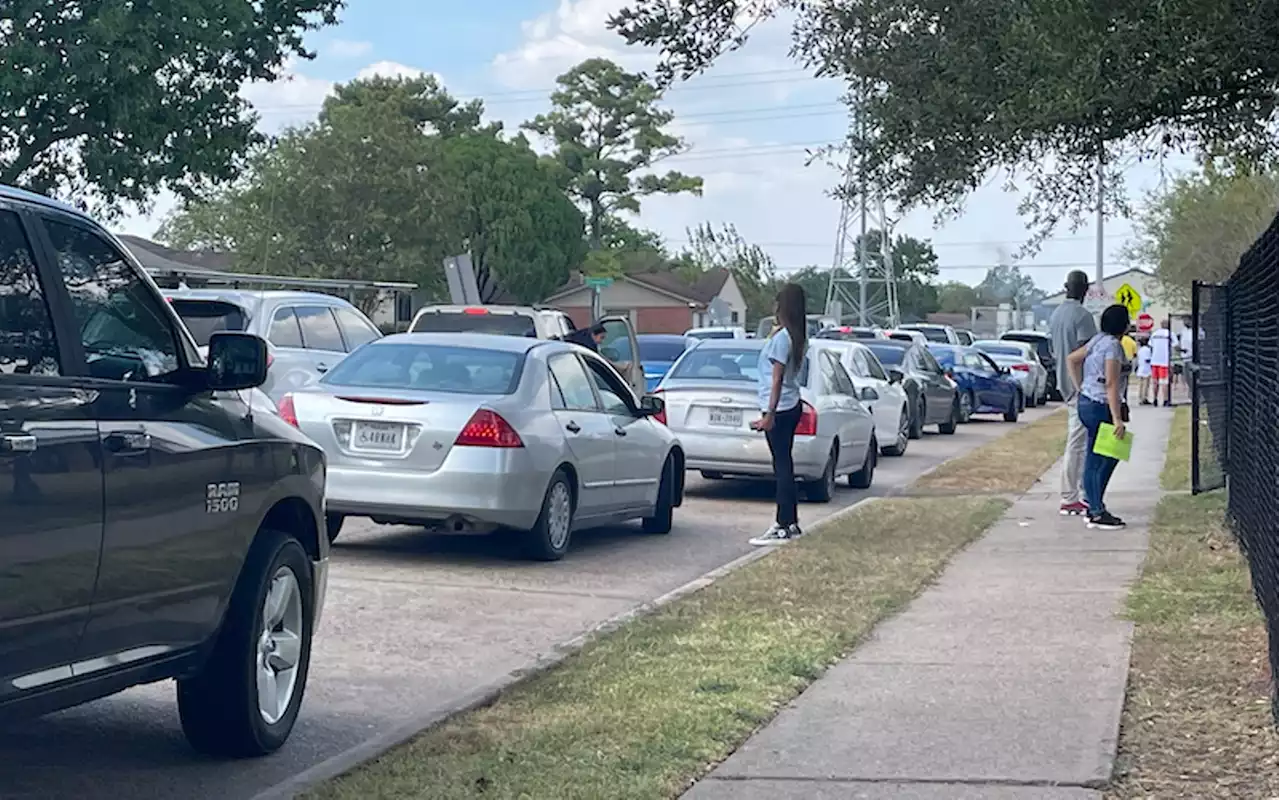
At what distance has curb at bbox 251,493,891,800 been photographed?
20.7ft

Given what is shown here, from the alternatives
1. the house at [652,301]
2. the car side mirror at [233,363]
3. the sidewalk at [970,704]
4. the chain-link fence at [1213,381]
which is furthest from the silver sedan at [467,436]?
the house at [652,301]

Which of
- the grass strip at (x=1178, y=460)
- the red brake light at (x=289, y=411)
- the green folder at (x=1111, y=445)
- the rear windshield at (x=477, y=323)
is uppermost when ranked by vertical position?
the rear windshield at (x=477, y=323)

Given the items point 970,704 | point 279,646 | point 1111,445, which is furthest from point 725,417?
point 279,646

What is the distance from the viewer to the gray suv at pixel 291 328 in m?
16.3

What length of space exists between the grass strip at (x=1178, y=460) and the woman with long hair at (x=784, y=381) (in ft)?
19.4

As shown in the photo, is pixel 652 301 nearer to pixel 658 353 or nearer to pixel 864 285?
pixel 864 285

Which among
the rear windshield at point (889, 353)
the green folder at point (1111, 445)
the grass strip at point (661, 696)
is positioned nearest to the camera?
the grass strip at point (661, 696)

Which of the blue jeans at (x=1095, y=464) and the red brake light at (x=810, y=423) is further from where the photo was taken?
the red brake light at (x=810, y=423)

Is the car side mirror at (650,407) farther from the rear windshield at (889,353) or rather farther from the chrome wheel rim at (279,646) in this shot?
the rear windshield at (889,353)

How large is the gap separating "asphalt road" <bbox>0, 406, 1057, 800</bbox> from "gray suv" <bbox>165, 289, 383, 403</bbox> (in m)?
2.66

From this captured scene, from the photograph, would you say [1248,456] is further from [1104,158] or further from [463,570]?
[463,570]

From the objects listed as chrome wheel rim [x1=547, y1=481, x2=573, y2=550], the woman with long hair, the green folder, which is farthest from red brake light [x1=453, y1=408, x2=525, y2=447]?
the green folder

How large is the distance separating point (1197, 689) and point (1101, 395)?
6.95 meters

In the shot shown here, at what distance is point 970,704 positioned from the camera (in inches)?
299
